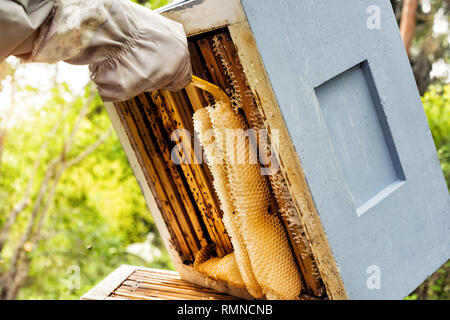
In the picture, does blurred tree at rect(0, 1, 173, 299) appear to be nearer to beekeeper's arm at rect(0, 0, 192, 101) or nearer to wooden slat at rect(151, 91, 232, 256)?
wooden slat at rect(151, 91, 232, 256)

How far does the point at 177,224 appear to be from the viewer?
194 cm

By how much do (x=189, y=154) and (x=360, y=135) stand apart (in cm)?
62

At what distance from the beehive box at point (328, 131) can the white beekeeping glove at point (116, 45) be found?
0.62 ft

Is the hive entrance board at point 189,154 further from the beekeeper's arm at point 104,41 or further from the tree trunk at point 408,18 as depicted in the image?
the tree trunk at point 408,18

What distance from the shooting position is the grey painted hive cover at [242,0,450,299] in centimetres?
128

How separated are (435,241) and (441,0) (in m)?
3.25

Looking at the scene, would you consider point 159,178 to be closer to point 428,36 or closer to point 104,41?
point 104,41

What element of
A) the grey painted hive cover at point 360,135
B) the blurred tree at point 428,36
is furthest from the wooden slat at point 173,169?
the blurred tree at point 428,36

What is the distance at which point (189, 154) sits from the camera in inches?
66.9

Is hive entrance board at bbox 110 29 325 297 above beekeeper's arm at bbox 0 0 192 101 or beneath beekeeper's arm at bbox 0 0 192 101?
beneath

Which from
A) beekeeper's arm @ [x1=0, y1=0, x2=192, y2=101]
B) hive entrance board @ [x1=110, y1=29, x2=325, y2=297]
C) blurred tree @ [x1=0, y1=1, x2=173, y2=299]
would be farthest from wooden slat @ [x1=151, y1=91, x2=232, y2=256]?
blurred tree @ [x1=0, y1=1, x2=173, y2=299]

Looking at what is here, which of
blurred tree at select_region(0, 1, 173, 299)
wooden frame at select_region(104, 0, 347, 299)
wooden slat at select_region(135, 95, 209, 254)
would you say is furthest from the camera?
blurred tree at select_region(0, 1, 173, 299)
